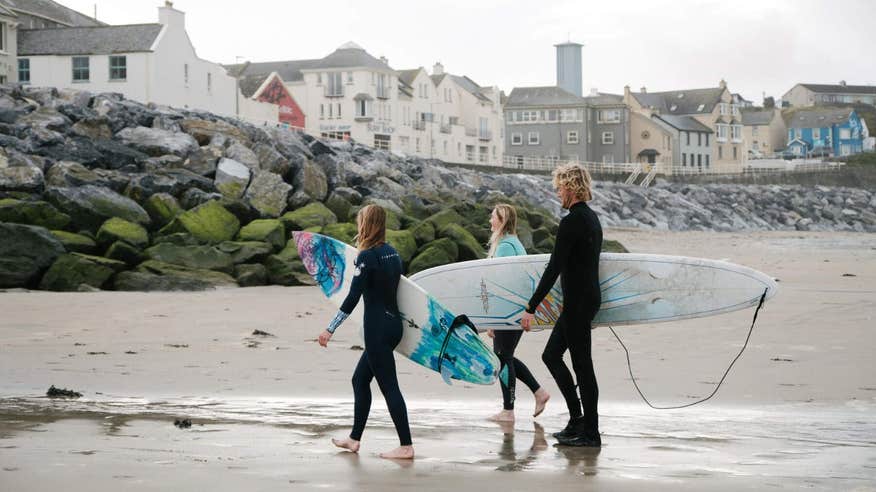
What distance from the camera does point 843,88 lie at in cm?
13912

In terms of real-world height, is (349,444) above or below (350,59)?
below

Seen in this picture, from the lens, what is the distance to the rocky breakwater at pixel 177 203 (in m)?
14.6

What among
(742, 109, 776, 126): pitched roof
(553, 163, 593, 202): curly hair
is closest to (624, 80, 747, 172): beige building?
(742, 109, 776, 126): pitched roof

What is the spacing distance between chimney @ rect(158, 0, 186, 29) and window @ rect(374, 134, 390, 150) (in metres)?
20.3

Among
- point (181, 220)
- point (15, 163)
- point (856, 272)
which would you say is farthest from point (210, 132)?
point (856, 272)

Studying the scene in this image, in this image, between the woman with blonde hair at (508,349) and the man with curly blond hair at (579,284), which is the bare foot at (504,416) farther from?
the man with curly blond hair at (579,284)

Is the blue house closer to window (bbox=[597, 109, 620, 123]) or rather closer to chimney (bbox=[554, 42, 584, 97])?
chimney (bbox=[554, 42, 584, 97])

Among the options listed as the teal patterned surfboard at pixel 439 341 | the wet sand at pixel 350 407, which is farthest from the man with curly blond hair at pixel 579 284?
the teal patterned surfboard at pixel 439 341

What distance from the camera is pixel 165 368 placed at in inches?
346

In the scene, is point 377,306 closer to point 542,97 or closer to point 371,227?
point 371,227

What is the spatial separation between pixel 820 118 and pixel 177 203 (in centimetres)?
10369

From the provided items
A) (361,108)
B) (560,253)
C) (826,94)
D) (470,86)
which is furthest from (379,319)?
(826,94)

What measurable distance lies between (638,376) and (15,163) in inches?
544

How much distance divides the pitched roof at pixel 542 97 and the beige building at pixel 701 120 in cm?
443
